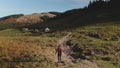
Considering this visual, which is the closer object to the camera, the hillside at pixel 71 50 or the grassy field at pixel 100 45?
the hillside at pixel 71 50

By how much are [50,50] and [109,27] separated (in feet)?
97.8

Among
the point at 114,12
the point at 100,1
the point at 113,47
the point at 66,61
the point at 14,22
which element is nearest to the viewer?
the point at 66,61

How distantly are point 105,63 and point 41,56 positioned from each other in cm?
901

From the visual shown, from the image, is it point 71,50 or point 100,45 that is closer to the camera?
point 71,50

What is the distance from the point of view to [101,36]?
256ft

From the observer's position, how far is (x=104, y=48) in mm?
64375

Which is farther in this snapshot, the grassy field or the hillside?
the grassy field

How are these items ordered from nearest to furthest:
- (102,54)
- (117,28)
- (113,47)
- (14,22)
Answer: (102,54)
(113,47)
(117,28)
(14,22)

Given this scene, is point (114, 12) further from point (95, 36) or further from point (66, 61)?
point (66, 61)

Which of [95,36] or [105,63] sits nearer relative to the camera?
[105,63]

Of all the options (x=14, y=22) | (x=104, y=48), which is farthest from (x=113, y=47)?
(x=14, y=22)

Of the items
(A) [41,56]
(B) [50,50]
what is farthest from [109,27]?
(A) [41,56]

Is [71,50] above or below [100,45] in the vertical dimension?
below

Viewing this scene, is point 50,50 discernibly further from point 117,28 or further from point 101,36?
point 117,28
